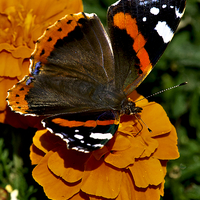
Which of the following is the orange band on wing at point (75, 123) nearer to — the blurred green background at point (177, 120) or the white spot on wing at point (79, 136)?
the white spot on wing at point (79, 136)

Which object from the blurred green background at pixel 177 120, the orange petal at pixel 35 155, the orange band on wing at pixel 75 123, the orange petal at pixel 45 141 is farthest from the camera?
the blurred green background at pixel 177 120

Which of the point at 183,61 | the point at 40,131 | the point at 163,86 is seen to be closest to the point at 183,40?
the point at 183,61

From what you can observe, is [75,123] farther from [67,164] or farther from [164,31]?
[164,31]

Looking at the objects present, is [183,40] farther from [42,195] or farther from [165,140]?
[42,195]

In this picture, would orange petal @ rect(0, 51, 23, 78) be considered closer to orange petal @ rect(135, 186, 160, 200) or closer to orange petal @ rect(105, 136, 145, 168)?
orange petal @ rect(105, 136, 145, 168)

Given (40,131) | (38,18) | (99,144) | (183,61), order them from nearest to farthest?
(99,144) < (40,131) < (38,18) < (183,61)

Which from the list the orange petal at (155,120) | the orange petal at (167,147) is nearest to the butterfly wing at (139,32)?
the orange petal at (155,120)

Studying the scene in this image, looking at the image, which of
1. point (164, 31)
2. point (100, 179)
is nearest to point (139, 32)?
point (164, 31)
